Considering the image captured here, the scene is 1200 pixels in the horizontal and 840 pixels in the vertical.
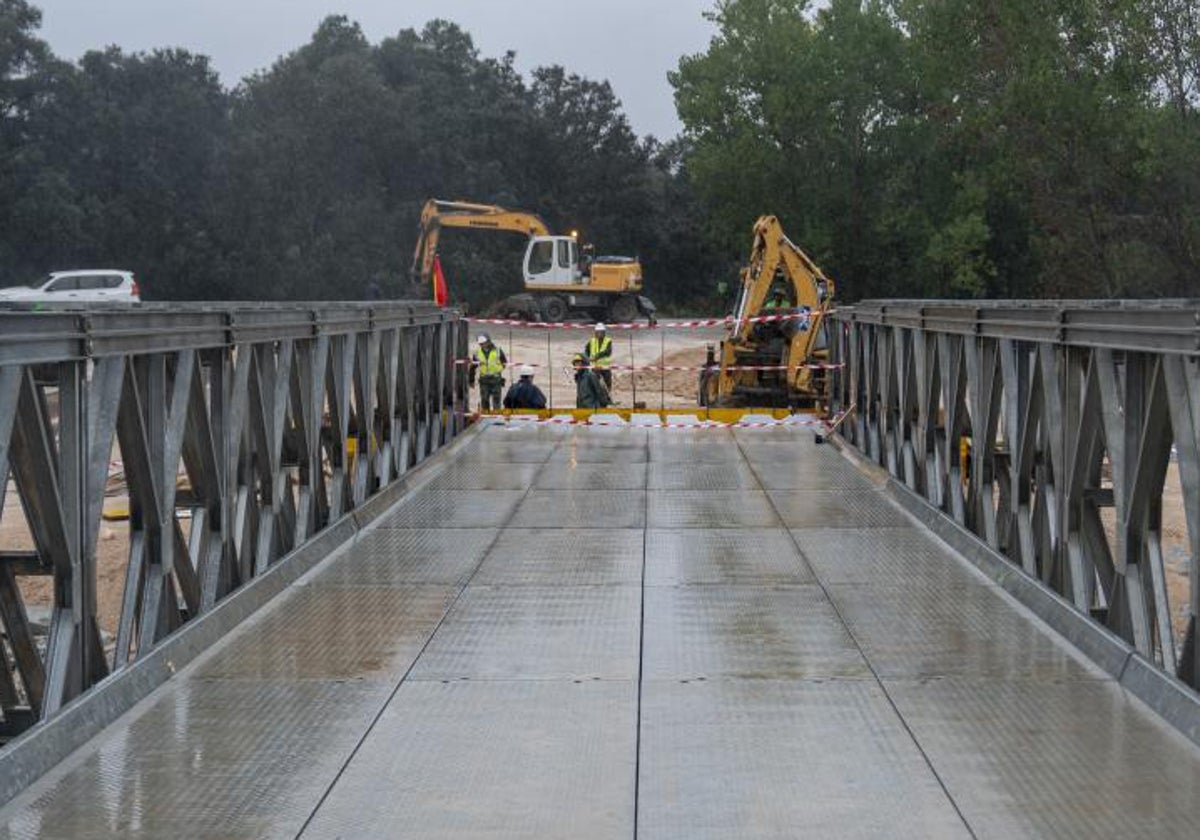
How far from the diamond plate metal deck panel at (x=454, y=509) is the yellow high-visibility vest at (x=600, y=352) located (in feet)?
31.0

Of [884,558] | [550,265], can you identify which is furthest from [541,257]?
[884,558]

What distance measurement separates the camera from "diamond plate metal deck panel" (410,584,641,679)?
7238mm

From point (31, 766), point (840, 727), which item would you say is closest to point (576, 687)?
point (840, 727)

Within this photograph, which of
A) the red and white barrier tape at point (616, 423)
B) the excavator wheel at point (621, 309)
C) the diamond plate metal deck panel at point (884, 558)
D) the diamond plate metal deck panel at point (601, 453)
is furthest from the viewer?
the excavator wheel at point (621, 309)

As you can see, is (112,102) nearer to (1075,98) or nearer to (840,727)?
(1075,98)

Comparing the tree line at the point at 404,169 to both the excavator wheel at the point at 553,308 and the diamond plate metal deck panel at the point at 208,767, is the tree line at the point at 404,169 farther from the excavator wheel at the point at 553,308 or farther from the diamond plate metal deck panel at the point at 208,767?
the diamond plate metal deck panel at the point at 208,767

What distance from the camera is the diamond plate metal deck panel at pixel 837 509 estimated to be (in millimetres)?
11805

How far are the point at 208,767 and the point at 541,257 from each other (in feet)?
144

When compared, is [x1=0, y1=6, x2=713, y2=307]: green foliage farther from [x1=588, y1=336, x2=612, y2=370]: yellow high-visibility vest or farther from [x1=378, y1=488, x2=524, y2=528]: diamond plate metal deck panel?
[x1=378, y1=488, x2=524, y2=528]: diamond plate metal deck panel

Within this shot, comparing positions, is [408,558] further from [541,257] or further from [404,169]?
[404,169]

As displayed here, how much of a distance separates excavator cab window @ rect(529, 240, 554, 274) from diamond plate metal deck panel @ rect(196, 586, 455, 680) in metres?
40.2

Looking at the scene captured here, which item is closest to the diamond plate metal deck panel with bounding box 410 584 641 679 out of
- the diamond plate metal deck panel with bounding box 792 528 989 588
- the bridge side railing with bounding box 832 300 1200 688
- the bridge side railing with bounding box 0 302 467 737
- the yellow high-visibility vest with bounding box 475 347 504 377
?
the bridge side railing with bounding box 0 302 467 737

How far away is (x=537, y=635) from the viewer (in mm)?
7965

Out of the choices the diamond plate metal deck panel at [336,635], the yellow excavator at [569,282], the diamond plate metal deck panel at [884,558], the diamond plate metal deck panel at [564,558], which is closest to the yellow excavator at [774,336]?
the diamond plate metal deck panel at [884,558]
